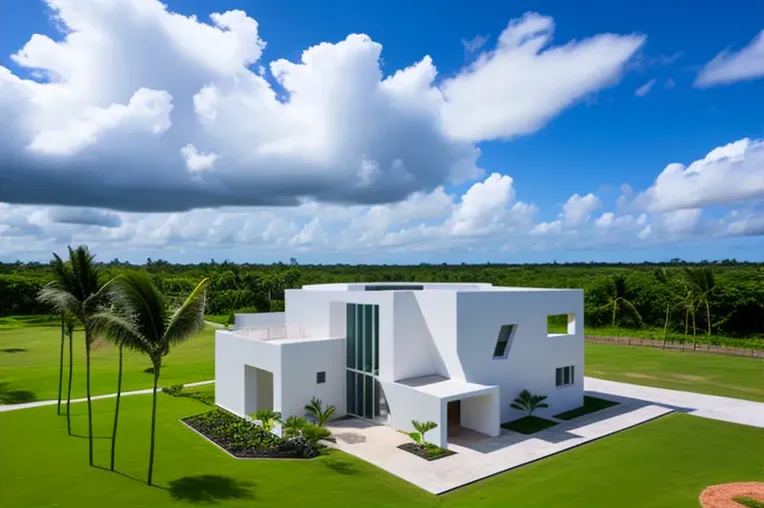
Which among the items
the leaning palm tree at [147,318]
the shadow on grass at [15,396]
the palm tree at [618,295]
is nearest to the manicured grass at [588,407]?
the leaning palm tree at [147,318]

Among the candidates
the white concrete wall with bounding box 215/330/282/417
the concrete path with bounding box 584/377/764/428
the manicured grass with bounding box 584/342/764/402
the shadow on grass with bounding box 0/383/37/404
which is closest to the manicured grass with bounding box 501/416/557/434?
the concrete path with bounding box 584/377/764/428

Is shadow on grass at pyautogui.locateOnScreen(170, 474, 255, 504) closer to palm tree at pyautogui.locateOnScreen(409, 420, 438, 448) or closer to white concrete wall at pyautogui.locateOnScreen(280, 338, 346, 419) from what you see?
white concrete wall at pyautogui.locateOnScreen(280, 338, 346, 419)

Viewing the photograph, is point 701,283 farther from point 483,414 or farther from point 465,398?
point 465,398

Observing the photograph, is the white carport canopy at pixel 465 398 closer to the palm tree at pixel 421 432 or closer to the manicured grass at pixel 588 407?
the palm tree at pixel 421 432

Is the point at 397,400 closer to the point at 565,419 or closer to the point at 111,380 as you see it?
the point at 565,419

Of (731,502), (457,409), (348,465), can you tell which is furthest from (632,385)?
(348,465)
